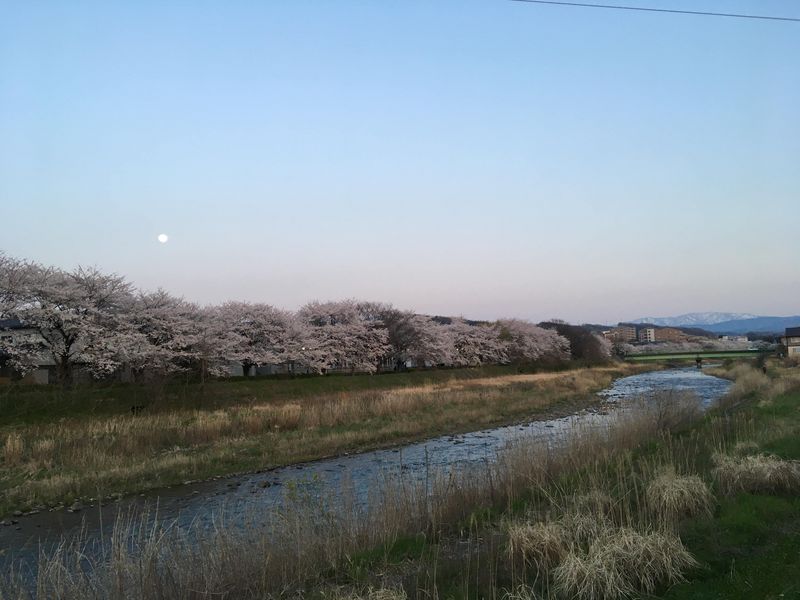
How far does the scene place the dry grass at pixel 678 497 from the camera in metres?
9.18

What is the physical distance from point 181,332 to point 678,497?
35.7 m

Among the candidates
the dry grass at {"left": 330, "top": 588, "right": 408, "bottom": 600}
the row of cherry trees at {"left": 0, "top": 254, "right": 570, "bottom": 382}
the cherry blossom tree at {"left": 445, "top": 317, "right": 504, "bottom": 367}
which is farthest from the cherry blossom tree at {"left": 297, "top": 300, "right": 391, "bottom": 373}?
the dry grass at {"left": 330, "top": 588, "right": 408, "bottom": 600}

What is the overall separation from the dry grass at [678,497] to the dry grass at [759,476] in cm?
116

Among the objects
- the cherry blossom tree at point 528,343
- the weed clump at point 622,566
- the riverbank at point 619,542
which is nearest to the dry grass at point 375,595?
the riverbank at point 619,542

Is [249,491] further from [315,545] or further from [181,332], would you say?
[181,332]

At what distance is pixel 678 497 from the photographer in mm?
9461

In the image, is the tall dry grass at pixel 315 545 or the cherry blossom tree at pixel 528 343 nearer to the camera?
the tall dry grass at pixel 315 545

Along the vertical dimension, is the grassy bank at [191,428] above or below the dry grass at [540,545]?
below

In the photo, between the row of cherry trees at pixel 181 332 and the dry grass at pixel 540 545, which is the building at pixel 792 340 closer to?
the row of cherry trees at pixel 181 332

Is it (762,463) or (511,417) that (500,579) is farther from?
(511,417)

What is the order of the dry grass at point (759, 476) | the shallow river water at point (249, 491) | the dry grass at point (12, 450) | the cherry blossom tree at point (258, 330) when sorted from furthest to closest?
the cherry blossom tree at point (258, 330)
the dry grass at point (12, 450)
the shallow river water at point (249, 491)
the dry grass at point (759, 476)

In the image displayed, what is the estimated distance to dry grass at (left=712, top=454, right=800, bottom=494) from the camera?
1052cm

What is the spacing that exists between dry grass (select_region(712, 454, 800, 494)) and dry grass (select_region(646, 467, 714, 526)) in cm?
116

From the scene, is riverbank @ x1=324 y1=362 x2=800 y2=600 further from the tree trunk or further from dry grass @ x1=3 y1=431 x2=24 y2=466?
the tree trunk
